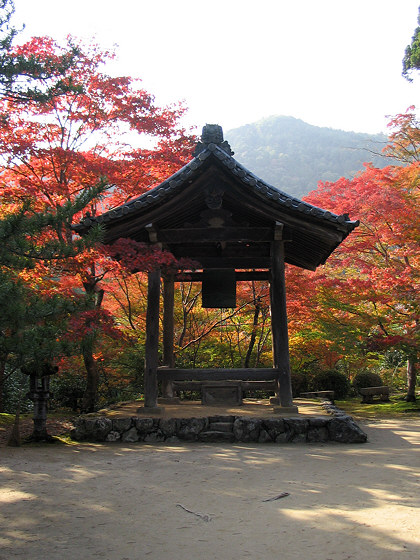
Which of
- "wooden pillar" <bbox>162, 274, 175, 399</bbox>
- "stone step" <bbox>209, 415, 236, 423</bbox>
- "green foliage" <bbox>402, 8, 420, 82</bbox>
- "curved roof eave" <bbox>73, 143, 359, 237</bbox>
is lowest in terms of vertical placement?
"stone step" <bbox>209, 415, 236, 423</bbox>

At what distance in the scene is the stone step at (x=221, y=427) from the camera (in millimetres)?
6723

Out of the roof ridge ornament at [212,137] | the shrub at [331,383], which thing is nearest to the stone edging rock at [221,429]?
the roof ridge ornament at [212,137]

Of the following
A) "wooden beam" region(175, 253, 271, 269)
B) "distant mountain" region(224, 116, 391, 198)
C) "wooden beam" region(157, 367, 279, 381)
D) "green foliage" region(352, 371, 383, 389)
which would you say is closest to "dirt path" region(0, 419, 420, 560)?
"wooden beam" region(157, 367, 279, 381)

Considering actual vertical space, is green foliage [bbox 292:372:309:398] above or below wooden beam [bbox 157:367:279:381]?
below

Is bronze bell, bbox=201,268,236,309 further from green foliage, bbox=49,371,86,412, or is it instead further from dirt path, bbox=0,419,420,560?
green foliage, bbox=49,371,86,412

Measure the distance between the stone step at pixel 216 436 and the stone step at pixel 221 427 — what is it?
2.4 inches

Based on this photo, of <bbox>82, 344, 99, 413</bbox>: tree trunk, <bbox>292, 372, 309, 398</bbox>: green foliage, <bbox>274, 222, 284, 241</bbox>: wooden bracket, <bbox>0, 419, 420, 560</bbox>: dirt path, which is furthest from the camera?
<bbox>292, 372, 309, 398</bbox>: green foliage

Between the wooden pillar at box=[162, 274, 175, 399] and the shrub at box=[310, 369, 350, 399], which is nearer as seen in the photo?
the wooden pillar at box=[162, 274, 175, 399]

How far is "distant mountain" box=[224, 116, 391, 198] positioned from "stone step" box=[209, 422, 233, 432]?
53116 mm

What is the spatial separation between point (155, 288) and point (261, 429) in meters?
2.81

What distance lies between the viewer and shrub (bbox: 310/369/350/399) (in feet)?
50.5

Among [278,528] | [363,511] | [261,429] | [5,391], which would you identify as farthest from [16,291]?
[5,391]

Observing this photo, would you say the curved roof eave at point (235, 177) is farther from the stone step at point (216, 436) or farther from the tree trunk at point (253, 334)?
the tree trunk at point (253, 334)

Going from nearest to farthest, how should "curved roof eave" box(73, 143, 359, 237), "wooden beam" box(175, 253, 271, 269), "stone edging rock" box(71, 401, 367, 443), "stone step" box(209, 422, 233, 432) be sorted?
"stone edging rock" box(71, 401, 367, 443) → "stone step" box(209, 422, 233, 432) → "curved roof eave" box(73, 143, 359, 237) → "wooden beam" box(175, 253, 271, 269)
